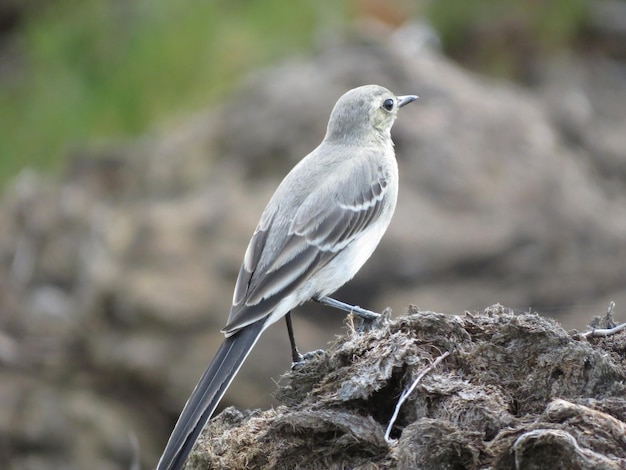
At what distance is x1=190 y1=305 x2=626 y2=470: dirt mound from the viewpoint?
4715 mm

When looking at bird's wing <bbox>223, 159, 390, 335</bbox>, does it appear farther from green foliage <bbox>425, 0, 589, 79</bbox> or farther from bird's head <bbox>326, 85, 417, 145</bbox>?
green foliage <bbox>425, 0, 589, 79</bbox>

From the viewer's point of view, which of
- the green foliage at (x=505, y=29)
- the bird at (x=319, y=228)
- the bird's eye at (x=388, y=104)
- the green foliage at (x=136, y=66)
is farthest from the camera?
the green foliage at (x=505, y=29)

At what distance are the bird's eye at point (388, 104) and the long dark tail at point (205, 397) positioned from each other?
2.74 m

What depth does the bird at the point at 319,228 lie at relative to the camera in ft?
21.1

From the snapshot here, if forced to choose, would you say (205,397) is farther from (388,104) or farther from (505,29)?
(505,29)

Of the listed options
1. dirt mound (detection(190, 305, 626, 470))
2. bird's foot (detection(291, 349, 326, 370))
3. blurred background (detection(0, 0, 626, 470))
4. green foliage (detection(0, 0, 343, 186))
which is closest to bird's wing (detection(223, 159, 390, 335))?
bird's foot (detection(291, 349, 326, 370))

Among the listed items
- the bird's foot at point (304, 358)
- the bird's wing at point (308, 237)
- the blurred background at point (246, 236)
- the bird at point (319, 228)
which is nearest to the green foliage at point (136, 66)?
the blurred background at point (246, 236)

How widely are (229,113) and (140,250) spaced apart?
2.37 metres

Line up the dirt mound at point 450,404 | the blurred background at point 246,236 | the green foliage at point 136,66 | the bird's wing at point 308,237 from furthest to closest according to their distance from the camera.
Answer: the green foliage at point 136,66 → the blurred background at point 246,236 → the bird's wing at point 308,237 → the dirt mound at point 450,404

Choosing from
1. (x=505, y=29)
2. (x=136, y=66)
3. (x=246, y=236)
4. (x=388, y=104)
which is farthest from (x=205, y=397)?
(x=505, y=29)

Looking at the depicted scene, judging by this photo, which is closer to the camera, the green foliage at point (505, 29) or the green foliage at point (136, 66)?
the green foliage at point (136, 66)

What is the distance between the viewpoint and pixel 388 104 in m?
8.48

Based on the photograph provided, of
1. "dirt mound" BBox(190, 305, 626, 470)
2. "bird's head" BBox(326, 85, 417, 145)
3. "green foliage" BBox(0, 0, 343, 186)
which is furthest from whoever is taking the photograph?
"green foliage" BBox(0, 0, 343, 186)

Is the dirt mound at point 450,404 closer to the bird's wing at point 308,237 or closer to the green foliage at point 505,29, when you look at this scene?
the bird's wing at point 308,237
